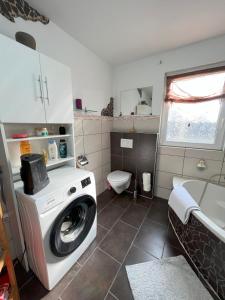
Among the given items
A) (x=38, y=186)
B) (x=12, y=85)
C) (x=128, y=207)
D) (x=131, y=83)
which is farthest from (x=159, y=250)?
(x=131, y=83)

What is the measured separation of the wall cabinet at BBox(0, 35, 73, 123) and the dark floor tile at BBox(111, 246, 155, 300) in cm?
150

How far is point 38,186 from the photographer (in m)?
0.93

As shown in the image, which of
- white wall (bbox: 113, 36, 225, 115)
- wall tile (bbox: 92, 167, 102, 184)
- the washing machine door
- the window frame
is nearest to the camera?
the washing machine door

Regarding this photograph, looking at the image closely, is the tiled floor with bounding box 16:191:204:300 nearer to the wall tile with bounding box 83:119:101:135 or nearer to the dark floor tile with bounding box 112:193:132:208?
the dark floor tile with bounding box 112:193:132:208

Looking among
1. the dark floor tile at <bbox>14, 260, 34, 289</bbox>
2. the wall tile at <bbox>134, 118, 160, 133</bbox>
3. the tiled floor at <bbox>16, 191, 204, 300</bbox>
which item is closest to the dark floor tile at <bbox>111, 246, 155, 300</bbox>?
the tiled floor at <bbox>16, 191, 204, 300</bbox>

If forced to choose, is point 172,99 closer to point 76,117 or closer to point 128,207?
point 76,117

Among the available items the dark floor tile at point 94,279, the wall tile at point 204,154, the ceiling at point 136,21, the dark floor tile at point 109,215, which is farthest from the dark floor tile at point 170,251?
the ceiling at point 136,21

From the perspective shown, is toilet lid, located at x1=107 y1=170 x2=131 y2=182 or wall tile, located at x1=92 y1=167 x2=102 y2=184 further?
wall tile, located at x1=92 y1=167 x2=102 y2=184

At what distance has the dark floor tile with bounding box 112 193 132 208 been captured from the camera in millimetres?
2113

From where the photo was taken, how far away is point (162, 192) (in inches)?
88.5

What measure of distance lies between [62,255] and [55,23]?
7.21 ft

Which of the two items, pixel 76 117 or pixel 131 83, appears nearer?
pixel 76 117

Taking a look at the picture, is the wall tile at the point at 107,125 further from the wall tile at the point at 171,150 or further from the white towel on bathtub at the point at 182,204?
the white towel on bathtub at the point at 182,204

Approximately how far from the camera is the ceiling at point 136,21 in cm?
115
